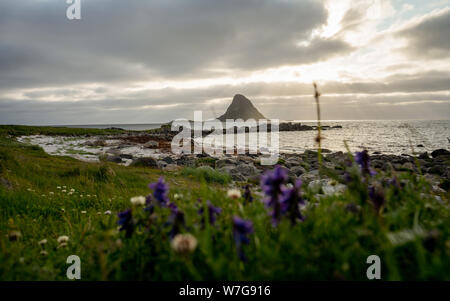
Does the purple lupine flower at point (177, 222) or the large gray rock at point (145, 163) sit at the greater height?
the purple lupine flower at point (177, 222)

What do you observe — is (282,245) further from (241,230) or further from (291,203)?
(241,230)

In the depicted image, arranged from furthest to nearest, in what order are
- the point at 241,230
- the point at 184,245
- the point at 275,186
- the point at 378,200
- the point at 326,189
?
1. the point at 326,189
2. the point at 378,200
3. the point at 275,186
4. the point at 241,230
5. the point at 184,245

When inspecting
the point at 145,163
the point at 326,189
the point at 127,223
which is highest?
the point at 127,223

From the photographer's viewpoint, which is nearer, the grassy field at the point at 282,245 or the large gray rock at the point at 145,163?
the grassy field at the point at 282,245

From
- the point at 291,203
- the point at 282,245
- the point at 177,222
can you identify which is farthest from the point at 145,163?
the point at 291,203

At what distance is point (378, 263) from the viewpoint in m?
1.93

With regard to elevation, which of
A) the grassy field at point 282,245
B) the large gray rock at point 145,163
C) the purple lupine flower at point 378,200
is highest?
the purple lupine flower at point 378,200

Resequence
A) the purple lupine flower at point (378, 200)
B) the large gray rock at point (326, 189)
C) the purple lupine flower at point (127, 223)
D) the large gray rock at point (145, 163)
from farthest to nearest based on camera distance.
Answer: the large gray rock at point (145, 163) → the large gray rock at point (326, 189) → the purple lupine flower at point (127, 223) → the purple lupine flower at point (378, 200)

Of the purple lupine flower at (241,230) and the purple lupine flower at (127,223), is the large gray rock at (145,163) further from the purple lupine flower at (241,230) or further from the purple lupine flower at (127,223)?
the purple lupine flower at (241,230)

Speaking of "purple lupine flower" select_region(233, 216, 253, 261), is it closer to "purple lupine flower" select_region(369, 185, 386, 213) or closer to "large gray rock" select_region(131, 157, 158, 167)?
"purple lupine flower" select_region(369, 185, 386, 213)

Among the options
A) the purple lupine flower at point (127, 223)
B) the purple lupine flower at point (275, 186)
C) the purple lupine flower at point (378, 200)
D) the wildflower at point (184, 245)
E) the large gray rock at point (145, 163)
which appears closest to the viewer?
the wildflower at point (184, 245)

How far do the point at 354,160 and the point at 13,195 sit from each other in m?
6.96

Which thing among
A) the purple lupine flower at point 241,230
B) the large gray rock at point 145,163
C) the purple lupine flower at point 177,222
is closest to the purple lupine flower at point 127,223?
the purple lupine flower at point 177,222

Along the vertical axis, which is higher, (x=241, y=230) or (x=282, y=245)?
(x=241, y=230)
